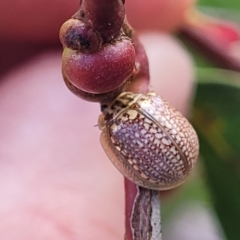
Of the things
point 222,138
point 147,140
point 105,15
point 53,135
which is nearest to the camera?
point 105,15

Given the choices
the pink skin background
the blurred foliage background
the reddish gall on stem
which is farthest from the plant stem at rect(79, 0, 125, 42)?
the blurred foliage background

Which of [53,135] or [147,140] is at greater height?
[147,140]

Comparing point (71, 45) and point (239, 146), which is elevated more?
point (71, 45)

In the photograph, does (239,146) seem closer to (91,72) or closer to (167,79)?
(167,79)

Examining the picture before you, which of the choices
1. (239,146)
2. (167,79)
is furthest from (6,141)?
(239,146)

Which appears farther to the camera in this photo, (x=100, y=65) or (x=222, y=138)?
(x=222, y=138)

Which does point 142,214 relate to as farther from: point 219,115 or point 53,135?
point 219,115

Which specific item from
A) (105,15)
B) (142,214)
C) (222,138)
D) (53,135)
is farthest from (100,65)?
(222,138)
